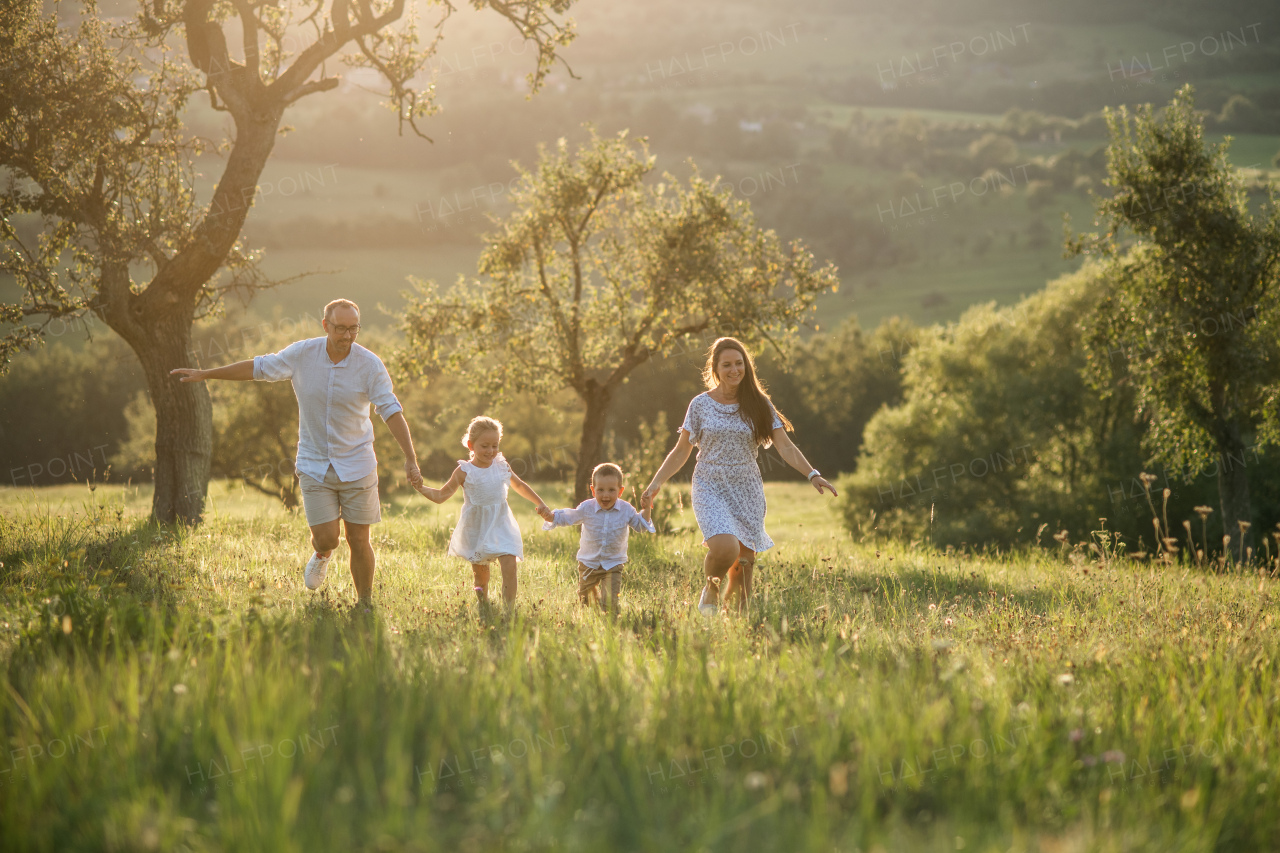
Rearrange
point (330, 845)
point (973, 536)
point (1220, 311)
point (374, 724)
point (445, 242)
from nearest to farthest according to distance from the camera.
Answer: point (330, 845), point (374, 724), point (1220, 311), point (973, 536), point (445, 242)

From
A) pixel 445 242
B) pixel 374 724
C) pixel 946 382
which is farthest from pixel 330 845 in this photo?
pixel 445 242

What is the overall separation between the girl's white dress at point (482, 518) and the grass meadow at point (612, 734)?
1.05 metres

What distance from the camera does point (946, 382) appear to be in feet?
117

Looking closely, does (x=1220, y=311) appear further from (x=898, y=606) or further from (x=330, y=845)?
(x=330, y=845)

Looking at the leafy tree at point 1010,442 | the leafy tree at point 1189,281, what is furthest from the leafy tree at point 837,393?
the leafy tree at point 1189,281

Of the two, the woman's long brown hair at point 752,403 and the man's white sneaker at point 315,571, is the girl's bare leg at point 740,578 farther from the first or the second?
the man's white sneaker at point 315,571

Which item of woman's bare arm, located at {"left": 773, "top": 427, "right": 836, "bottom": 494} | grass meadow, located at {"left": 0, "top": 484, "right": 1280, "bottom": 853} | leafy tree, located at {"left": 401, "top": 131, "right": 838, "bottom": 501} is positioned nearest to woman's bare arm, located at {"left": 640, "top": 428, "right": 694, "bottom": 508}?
woman's bare arm, located at {"left": 773, "top": 427, "right": 836, "bottom": 494}

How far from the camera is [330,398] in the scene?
644cm

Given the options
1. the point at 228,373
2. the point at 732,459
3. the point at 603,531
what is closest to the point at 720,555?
the point at 732,459

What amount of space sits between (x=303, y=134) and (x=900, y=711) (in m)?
110

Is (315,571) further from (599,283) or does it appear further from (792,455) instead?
(599,283)

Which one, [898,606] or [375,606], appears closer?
[375,606]

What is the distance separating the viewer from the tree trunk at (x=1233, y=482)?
685 inches

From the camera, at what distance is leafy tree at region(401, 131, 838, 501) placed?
1678 cm
